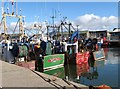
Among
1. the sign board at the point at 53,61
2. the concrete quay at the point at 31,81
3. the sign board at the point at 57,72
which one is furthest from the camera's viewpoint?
the sign board at the point at 53,61

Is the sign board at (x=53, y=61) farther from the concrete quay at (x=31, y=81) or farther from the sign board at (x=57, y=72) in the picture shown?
the concrete quay at (x=31, y=81)

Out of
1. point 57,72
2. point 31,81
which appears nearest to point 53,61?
point 57,72

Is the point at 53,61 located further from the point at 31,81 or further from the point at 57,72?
the point at 31,81

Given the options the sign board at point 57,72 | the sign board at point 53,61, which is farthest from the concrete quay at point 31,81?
the sign board at point 53,61

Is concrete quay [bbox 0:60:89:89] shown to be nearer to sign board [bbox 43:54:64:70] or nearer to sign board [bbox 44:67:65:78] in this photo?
sign board [bbox 44:67:65:78]

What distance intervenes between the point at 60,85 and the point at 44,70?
33.3 feet

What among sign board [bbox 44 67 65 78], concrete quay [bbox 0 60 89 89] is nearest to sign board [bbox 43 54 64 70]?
sign board [bbox 44 67 65 78]

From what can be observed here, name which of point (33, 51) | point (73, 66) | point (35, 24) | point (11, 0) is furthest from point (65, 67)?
point (35, 24)

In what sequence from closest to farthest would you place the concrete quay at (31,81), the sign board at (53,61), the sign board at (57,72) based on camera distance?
the concrete quay at (31,81) < the sign board at (57,72) < the sign board at (53,61)

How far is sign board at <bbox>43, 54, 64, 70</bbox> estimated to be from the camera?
17.6 metres

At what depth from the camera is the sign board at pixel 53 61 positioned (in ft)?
57.6

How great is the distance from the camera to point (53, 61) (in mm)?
18203

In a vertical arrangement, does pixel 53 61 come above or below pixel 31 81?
below

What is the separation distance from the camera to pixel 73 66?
20.6 meters
